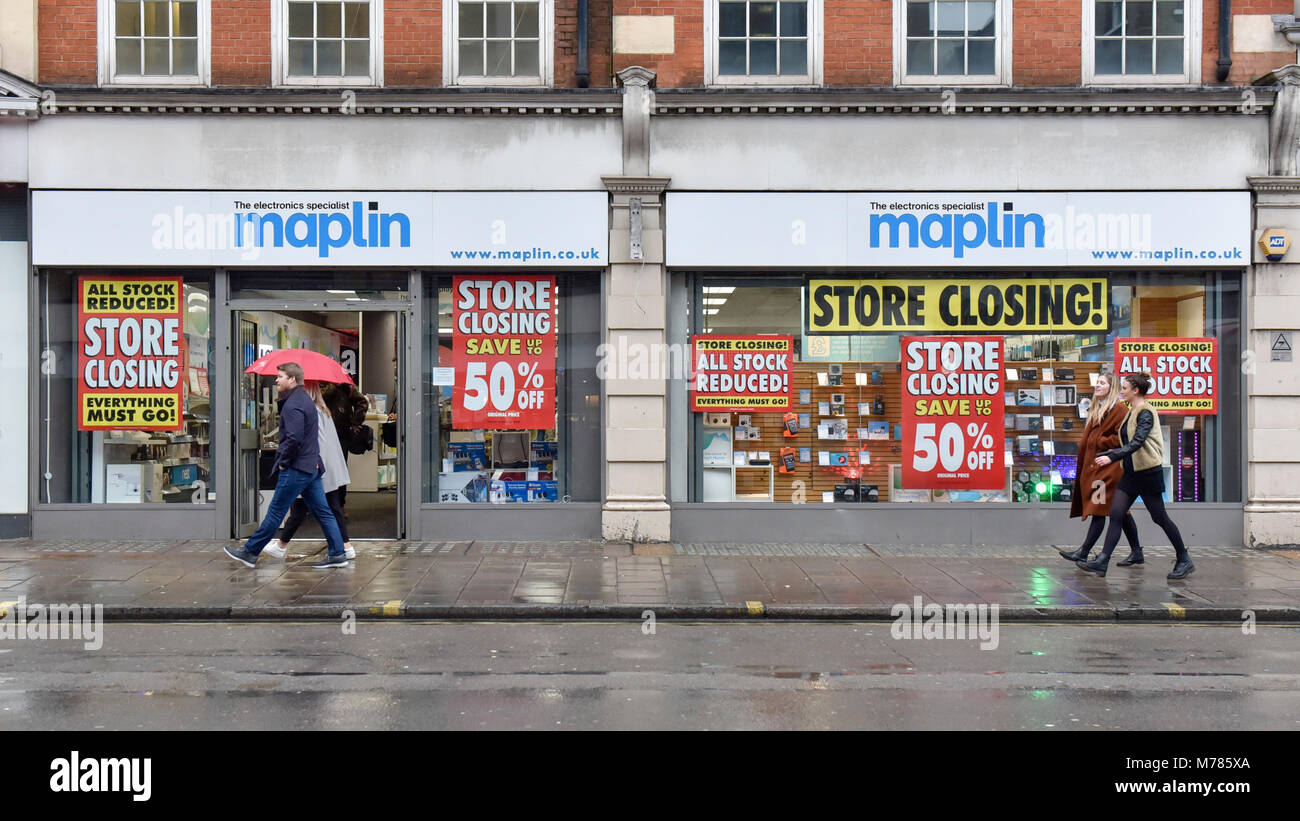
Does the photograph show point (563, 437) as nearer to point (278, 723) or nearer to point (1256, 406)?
point (278, 723)

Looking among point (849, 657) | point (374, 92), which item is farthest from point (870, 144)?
point (849, 657)

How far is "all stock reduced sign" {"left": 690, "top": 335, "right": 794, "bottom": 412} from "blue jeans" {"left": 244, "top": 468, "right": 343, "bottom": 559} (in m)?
4.40

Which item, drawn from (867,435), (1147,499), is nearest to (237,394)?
(867,435)

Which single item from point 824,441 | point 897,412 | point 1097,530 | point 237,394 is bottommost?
point 1097,530

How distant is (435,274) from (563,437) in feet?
7.99

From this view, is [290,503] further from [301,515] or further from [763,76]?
[763,76]

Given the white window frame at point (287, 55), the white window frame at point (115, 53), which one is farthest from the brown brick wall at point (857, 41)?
the white window frame at point (115, 53)

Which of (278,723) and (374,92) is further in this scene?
(374,92)

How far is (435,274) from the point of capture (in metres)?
12.5

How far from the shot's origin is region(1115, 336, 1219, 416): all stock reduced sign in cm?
1257

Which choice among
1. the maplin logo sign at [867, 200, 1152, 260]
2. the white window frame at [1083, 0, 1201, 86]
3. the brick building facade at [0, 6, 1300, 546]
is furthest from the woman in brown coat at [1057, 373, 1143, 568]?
the white window frame at [1083, 0, 1201, 86]

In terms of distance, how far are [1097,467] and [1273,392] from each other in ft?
11.9

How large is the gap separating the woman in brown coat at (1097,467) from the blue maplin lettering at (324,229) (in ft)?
A: 25.0

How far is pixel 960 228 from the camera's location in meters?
12.4
